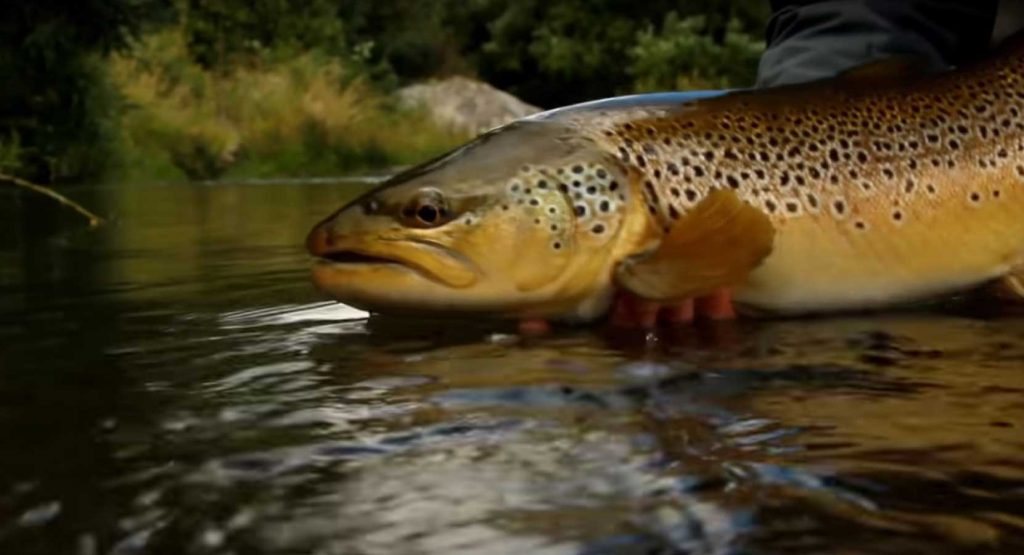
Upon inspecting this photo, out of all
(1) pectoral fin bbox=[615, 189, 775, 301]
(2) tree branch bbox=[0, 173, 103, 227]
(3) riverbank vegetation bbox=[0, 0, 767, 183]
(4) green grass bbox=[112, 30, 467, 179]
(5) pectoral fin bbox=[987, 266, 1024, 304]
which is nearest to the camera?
(1) pectoral fin bbox=[615, 189, 775, 301]

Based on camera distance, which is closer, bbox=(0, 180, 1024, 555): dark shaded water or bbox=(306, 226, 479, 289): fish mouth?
bbox=(0, 180, 1024, 555): dark shaded water

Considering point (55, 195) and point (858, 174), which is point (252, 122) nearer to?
point (55, 195)

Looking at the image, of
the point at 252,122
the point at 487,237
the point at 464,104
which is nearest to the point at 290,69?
the point at 252,122

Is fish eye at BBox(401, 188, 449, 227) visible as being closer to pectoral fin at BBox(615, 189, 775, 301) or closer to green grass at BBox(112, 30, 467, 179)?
pectoral fin at BBox(615, 189, 775, 301)

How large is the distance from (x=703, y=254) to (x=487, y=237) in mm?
328

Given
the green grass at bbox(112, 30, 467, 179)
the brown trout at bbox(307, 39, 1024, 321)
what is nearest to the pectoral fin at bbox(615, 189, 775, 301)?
the brown trout at bbox(307, 39, 1024, 321)

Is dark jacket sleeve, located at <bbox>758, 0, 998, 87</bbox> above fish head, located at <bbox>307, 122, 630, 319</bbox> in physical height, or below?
above

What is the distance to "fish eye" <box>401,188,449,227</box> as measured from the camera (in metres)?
2.14

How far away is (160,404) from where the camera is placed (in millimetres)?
1652

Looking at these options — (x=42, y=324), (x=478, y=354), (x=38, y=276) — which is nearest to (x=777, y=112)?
(x=478, y=354)

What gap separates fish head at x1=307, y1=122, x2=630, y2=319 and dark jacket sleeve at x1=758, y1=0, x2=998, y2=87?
996 mm

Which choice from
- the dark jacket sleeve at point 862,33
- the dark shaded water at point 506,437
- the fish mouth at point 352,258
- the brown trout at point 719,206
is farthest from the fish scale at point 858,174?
the dark jacket sleeve at point 862,33

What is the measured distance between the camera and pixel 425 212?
214cm

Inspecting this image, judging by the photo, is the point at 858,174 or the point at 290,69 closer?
the point at 858,174
